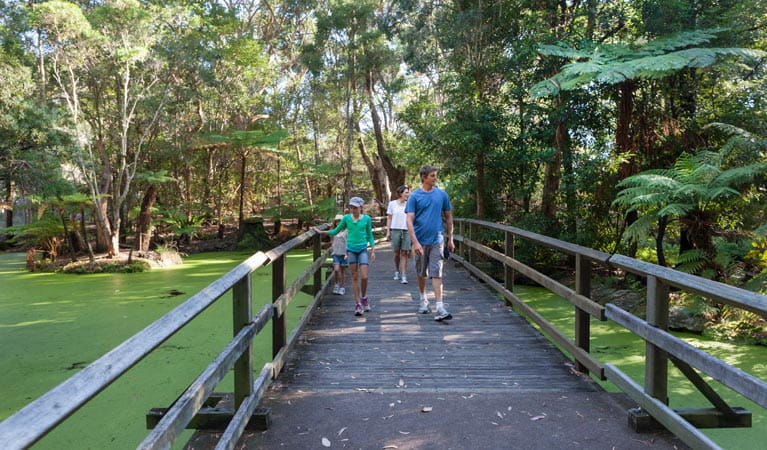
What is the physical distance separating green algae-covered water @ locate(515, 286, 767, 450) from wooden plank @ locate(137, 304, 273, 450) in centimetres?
349

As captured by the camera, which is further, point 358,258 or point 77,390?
point 358,258

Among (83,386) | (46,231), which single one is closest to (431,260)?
(83,386)

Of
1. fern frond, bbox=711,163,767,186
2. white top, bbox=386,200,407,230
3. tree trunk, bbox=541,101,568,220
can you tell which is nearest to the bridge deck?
white top, bbox=386,200,407,230

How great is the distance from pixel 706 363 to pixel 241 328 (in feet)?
7.59

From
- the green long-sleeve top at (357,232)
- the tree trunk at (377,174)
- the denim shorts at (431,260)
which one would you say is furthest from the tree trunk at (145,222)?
the denim shorts at (431,260)

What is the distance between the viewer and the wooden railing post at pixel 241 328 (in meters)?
2.99

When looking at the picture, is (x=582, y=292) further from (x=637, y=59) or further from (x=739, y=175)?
(x=637, y=59)

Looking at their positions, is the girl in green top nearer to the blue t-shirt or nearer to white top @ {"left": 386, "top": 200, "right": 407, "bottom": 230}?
the blue t-shirt

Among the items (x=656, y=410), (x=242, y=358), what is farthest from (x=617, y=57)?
(x=242, y=358)

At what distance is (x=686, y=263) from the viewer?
8.48 m

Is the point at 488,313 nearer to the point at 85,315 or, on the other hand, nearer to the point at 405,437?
the point at 405,437

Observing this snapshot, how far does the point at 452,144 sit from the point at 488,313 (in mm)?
6424

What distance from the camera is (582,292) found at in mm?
3805

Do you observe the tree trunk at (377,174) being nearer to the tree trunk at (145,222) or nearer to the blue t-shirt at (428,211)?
the tree trunk at (145,222)
